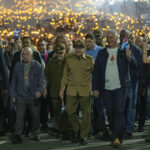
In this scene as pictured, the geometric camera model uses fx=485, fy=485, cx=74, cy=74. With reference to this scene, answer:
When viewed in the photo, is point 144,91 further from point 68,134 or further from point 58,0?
point 58,0

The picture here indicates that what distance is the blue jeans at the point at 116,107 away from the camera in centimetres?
969

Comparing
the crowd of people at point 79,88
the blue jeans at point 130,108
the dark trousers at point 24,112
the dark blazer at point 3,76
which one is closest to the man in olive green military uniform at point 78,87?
the crowd of people at point 79,88

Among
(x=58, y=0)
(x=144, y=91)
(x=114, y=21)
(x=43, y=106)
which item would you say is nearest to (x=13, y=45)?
(x=43, y=106)

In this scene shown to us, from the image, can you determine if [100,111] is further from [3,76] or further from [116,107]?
[3,76]

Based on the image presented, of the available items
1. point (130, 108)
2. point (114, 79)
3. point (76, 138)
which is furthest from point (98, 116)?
point (114, 79)

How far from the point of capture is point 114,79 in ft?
31.8

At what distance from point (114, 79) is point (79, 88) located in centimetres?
83

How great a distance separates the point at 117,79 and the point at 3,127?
3.09 m

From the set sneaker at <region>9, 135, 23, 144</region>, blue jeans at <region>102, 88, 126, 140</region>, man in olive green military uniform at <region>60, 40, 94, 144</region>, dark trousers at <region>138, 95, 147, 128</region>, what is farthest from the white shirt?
dark trousers at <region>138, 95, 147, 128</region>

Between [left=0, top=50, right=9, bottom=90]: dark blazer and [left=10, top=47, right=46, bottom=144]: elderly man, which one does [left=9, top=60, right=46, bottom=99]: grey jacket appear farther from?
[left=0, top=50, right=9, bottom=90]: dark blazer

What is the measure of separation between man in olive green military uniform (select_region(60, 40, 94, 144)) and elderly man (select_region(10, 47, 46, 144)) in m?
0.54

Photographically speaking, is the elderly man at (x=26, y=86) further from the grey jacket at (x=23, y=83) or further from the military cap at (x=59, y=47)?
the military cap at (x=59, y=47)

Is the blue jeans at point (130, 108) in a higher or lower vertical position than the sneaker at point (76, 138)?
higher

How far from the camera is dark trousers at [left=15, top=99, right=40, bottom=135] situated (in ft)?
33.3
